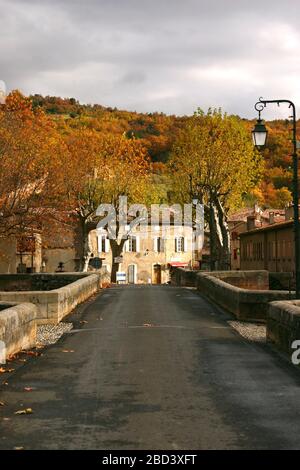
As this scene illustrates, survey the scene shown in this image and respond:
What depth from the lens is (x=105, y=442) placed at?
19.0 ft

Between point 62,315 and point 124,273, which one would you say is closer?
point 62,315

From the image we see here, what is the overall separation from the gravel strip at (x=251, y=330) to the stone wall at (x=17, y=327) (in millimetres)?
4521

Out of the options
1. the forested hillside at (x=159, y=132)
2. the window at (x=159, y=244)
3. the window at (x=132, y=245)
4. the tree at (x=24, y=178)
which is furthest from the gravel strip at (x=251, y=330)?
the forested hillside at (x=159, y=132)

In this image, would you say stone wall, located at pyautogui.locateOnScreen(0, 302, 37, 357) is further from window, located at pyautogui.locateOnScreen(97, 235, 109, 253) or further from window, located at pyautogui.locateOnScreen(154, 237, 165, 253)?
window, located at pyautogui.locateOnScreen(154, 237, 165, 253)

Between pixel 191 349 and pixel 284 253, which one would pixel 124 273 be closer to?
pixel 284 253

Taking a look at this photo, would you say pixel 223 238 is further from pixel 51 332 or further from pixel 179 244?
pixel 179 244

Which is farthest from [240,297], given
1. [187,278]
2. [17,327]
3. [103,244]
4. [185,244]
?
[185,244]

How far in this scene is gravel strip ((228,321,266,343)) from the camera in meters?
14.0

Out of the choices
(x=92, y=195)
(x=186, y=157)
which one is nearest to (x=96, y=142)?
(x=92, y=195)

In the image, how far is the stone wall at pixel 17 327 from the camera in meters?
10.2

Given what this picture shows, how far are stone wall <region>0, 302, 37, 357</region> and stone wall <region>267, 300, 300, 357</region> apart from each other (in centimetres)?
451

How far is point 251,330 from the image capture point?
15625 millimetres
